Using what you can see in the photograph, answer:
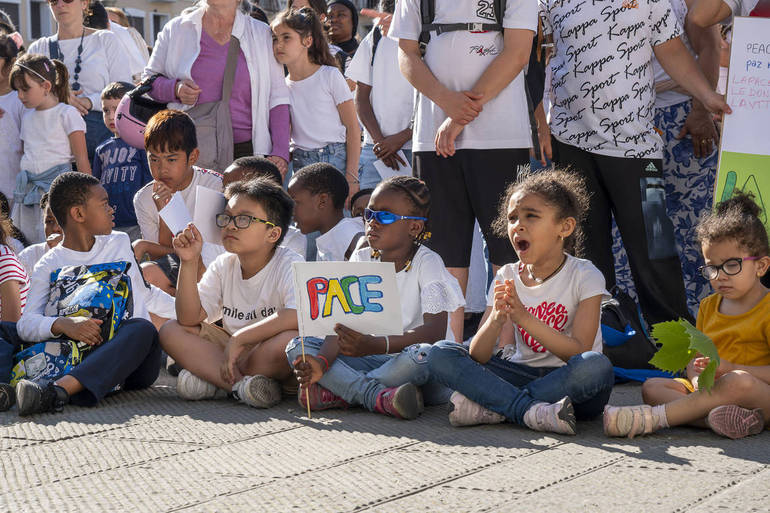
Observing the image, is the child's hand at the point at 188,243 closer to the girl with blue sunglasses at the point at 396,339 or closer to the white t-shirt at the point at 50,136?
the girl with blue sunglasses at the point at 396,339

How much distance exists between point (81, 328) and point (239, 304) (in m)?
0.70

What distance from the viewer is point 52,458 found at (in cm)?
364

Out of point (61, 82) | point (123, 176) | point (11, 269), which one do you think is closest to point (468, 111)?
point (11, 269)

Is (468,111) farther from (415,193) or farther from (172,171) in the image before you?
(172,171)

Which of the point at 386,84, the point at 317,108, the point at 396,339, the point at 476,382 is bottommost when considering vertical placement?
the point at 476,382

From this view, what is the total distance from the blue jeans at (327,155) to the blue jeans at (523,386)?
303 cm

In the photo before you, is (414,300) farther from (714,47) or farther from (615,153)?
(714,47)

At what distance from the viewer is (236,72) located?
6.59 meters

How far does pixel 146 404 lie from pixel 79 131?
371cm

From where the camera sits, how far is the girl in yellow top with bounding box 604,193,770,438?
3.89m

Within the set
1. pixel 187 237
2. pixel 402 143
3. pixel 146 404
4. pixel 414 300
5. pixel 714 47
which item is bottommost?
pixel 146 404

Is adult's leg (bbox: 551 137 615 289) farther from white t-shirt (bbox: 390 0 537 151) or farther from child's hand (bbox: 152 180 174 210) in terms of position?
child's hand (bbox: 152 180 174 210)

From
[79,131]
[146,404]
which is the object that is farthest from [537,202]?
[79,131]

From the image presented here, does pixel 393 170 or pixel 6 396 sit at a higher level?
pixel 393 170
